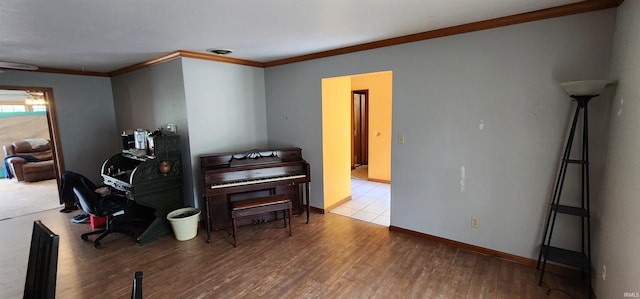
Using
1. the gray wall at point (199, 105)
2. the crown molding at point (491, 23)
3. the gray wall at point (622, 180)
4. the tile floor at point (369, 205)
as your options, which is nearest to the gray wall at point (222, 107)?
the gray wall at point (199, 105)

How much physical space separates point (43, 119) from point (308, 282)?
9.56 m

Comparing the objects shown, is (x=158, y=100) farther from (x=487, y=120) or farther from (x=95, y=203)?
(x=487, y=120)

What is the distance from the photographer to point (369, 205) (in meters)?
4.38

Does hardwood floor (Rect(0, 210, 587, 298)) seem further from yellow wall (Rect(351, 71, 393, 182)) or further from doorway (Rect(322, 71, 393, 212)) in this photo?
yellow wall (Rect(351, 71, 393, 182))

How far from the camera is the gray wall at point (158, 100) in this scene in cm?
349

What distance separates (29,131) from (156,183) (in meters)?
7.38

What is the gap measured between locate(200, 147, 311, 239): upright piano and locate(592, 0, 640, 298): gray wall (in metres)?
2.70

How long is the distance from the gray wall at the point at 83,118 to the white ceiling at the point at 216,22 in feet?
3.73

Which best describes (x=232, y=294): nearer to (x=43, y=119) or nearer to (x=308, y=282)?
(x=308, y=282)

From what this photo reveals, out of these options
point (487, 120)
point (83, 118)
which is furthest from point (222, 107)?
point (487, 120)

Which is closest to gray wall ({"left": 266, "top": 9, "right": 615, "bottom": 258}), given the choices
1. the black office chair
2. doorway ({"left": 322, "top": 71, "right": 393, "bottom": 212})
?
doorway ({"left": 322, "top": 71, "right": 393, "bottom": 212})

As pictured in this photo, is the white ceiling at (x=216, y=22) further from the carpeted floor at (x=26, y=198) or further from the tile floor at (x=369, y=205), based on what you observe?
the carpeted floor at (x=26, y=198)

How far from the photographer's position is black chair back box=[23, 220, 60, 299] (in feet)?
3.78

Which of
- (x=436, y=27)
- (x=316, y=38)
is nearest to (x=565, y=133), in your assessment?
(x=436, y=27)
